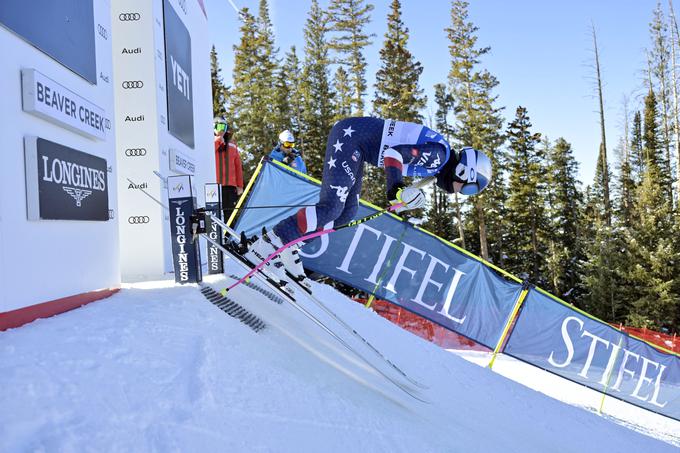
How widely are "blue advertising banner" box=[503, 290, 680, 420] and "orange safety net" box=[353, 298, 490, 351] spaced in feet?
12.4

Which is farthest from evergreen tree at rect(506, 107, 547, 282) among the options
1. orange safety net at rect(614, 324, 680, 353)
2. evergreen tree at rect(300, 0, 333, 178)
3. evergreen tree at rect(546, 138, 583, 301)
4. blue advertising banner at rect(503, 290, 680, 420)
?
blue advertising banner at rect(503, 290, 680, 420)

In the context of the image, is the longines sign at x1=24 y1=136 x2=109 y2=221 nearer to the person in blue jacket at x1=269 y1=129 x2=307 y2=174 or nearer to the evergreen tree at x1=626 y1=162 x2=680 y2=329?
the person in blue jacket at x1=269 y1=129 x2=307 y2=174

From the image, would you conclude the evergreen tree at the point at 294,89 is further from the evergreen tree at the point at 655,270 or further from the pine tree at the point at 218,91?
the evergreen tree at the point at 655,270

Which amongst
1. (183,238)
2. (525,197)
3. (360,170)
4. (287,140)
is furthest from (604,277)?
(183,238)

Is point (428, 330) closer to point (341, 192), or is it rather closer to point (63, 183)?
point (341, 192)

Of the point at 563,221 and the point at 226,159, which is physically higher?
the point at 226,159

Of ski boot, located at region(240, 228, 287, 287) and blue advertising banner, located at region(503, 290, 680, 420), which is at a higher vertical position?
ski boot, located at region(240, 228, 287, 287)

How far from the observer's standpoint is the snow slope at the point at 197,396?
2107mm

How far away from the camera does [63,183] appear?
3748 millimetres

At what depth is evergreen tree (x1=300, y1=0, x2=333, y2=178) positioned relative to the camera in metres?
33.4

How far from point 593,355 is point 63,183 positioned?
7777 millimetres

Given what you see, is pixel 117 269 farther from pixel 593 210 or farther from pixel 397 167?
pixel 593 210

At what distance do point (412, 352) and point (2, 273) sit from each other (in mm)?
3844

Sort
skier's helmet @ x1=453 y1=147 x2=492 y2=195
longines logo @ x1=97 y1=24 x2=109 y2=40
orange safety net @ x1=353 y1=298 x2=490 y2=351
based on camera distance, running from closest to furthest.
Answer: skier's helmet @ x1=453 y1=147 x2=492 y2=195, longines logo @ x1=97 y1=24 x2=109 y2=40, orange safety net @ x1=353 y1=298 x2=490 y2=351
